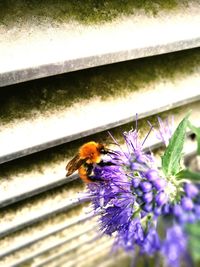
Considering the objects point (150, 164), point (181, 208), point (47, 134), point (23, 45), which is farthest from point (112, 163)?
point (23, 45)

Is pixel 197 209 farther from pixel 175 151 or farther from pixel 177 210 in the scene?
pixel 175 151

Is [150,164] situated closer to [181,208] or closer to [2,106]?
[181,208]

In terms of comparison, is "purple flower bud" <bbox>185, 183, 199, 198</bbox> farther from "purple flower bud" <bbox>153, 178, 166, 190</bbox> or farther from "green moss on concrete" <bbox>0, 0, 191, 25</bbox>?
"green moss on concrete" <bbox>0, 0, 191, 25</bbox>

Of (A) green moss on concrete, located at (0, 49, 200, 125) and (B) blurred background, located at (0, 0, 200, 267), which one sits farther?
(A) green moss on concrete, located at (0, 49, 200, 125)

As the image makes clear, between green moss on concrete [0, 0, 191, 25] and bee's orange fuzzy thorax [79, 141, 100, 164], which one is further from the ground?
green moss on concrete [0, 0, 191, 25]

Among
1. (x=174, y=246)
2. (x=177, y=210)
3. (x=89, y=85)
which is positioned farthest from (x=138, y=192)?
(x=89, y=85)

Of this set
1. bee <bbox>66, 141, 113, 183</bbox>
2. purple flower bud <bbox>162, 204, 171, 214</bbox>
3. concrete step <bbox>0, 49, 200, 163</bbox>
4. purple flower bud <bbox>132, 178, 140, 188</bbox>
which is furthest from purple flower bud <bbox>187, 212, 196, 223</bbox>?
concrete step <bbox>0, 49, 200, 163</bbox>
